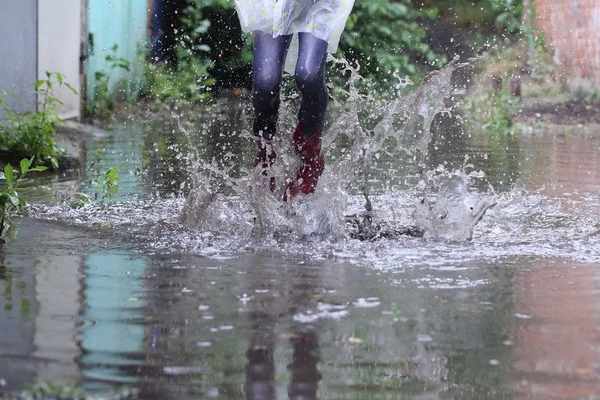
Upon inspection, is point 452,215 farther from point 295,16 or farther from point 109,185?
point 109,185

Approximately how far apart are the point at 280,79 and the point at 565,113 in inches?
370

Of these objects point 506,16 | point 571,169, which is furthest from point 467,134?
point 506,16

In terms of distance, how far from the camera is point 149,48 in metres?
16.7

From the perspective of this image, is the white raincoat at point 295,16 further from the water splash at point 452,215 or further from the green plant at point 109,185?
the green plant at point 109,185

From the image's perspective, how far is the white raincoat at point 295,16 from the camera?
594cm

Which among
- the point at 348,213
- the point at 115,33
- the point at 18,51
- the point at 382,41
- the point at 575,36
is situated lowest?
the point at 348,213

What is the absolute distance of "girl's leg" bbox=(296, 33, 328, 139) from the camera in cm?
593

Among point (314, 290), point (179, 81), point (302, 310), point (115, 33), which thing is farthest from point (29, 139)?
point (179, 81)

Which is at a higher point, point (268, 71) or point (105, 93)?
point (268, 71)

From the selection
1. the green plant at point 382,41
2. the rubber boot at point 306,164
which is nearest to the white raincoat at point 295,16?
the rubber boot at point 306,164

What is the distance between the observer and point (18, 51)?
34.4ft

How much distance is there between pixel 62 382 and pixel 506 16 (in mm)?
16723

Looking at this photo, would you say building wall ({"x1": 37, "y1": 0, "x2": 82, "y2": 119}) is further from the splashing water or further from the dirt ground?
the dirt ground

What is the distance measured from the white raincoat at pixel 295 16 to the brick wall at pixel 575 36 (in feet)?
33.7
